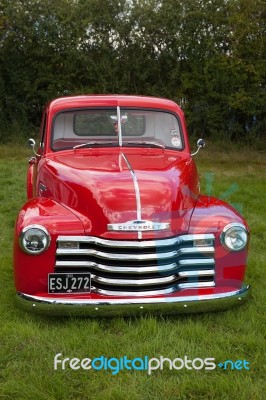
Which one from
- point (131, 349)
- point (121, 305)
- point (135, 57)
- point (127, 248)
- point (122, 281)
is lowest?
point (131, 349)

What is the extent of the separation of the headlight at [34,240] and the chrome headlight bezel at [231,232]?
4.09 feet

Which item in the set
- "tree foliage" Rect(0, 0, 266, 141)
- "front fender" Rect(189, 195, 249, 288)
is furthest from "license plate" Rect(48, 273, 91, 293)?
"tree foliage" Rect(0, 0, 266, 141)

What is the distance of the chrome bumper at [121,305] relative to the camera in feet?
10.5

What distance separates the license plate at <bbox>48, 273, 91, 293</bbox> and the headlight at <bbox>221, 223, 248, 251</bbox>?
1.01m

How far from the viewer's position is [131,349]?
119 inches

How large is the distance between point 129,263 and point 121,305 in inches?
11.9

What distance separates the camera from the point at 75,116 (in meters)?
4.88

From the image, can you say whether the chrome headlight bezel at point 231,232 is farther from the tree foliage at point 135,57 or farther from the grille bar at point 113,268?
the tree foliage at point 135,57

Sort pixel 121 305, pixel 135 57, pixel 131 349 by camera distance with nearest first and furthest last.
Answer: pixel 131 349 → pixel 121 305 → pixel 135 57

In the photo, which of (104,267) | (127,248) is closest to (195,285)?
(127,248)

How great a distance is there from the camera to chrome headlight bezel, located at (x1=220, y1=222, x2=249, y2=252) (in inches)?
136

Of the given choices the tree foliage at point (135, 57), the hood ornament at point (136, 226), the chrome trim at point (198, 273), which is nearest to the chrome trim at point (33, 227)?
the hood ornament at point (136, 226)

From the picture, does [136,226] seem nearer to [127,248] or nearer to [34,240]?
[127,248]

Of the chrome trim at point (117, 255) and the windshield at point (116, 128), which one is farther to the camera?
the windshield at point (116, 128)
